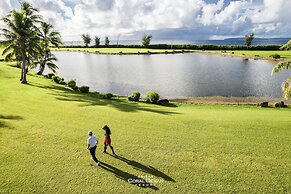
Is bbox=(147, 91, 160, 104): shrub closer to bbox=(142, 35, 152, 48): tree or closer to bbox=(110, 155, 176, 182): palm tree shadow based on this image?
bbox=(110, 155, 176, 182): palm tree shadow

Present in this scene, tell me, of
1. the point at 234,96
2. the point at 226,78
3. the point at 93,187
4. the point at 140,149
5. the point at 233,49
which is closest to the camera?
the point at 93,187

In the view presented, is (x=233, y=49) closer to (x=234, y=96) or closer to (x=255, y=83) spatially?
(x=255, y=83)

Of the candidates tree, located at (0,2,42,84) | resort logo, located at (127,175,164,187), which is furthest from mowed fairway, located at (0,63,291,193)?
tree, located at (0,2,42,84)

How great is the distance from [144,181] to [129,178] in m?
0.83

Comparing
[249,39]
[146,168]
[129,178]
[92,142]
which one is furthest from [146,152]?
[249,39]

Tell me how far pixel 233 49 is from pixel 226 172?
393 feet

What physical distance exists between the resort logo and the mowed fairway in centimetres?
16

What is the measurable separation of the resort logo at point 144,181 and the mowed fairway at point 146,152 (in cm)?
16

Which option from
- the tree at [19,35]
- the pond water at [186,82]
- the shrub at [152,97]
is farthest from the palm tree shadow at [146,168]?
the tree at [19,35]

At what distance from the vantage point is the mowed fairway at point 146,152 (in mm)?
11859

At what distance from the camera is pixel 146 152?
1489 centimetres

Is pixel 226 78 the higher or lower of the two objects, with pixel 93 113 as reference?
higher

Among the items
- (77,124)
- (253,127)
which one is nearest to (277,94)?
(253,127)

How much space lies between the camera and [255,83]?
1869 inches
